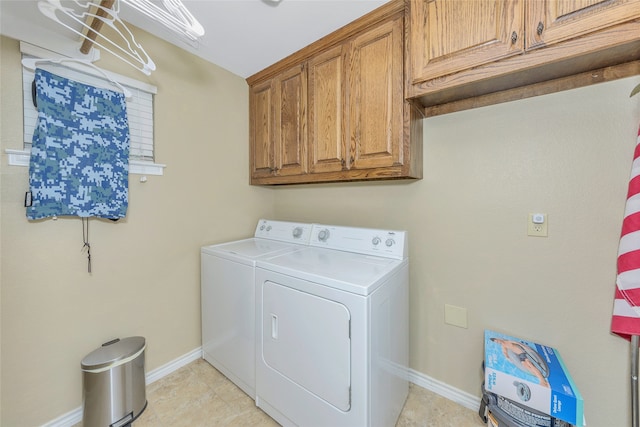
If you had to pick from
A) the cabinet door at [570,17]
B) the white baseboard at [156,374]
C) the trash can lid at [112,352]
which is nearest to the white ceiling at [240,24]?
the cabinet door at [570,17]

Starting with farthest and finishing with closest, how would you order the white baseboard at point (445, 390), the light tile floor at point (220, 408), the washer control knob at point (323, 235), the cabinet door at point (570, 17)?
the washer control knob at point (323, 235)
the white baseboard at point (445, 390)
the light tile floor at point (220, 408)
the cabinet door at point (570, 17)

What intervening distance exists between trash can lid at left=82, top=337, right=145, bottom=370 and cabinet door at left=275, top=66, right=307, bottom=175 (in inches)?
57.9

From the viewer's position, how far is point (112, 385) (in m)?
1.32

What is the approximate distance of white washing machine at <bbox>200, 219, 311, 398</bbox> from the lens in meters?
1.57

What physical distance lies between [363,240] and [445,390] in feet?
3.61

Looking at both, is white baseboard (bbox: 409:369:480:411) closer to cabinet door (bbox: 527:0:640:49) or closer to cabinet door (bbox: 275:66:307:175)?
cabinet door (bbox: 275:66:307:175)

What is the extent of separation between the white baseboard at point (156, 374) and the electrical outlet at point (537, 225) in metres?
2.41

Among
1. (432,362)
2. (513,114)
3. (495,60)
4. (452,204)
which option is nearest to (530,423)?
(432,362)

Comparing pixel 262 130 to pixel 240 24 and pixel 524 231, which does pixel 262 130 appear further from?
pixel 524 231

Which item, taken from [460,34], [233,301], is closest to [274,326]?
[233,301]

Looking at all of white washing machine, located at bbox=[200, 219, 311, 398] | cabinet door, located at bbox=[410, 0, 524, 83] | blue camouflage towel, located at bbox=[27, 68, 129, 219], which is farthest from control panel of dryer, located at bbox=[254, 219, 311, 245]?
cabinet door, located at bbox=[410, 0, 524, 83]

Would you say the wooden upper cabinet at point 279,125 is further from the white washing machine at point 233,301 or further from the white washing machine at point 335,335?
the white washing machine at point 335,335

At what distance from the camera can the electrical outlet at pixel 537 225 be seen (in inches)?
51.9

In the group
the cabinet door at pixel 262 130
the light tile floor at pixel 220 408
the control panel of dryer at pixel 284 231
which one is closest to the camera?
the light tile floor at pixel 220 408
